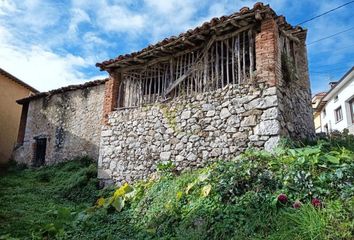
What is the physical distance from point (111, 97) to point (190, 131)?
298cm

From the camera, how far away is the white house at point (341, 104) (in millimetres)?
15750

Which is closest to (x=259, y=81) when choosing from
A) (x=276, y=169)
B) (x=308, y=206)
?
Answer: (x=276, y=169)

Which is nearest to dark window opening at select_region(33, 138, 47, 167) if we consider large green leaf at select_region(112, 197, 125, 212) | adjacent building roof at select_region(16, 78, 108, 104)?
adjacent building roof at select_region(16, 78, 108, 104)

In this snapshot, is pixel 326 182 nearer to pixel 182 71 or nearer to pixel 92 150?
pixel 182 71

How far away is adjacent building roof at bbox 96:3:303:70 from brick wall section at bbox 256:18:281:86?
0.92 feet

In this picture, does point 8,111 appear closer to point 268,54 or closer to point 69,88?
point 69,88

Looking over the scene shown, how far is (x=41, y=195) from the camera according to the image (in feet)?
25.8

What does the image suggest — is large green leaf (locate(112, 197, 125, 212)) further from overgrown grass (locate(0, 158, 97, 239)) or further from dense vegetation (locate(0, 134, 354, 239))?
overgrown grass (locate(0, 158, 97, 239))

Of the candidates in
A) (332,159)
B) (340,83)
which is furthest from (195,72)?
(340,83)

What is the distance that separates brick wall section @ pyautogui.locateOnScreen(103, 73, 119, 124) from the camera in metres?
8.63

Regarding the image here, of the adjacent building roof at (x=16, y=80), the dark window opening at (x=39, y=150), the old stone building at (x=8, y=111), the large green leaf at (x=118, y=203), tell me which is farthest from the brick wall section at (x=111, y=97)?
the adjacent building roof at (x=16, y=80)

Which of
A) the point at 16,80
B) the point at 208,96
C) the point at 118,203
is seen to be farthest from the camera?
the point at 16,80

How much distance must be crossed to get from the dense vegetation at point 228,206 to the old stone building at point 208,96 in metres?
0.75

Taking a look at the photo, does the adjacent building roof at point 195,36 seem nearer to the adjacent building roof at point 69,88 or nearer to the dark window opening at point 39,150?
the adjacent building roof at point 69,88
